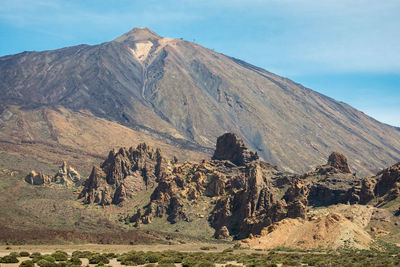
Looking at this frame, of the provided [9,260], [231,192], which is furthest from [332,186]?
[9,260]

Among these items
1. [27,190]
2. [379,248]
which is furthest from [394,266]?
[27,190]

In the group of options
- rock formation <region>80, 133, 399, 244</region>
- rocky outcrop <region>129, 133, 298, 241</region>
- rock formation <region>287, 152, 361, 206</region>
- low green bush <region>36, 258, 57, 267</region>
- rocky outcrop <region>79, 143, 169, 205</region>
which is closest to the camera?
low green bush <region>36, 258, 57, 267</region>

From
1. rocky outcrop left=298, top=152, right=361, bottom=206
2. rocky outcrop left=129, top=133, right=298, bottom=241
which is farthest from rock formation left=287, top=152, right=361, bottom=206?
rocky outcrop left=129, top=133, right=298, bottom=241

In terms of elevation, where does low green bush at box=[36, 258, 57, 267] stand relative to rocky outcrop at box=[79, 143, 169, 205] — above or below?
below

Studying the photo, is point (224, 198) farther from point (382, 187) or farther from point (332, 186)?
point (382, 187)

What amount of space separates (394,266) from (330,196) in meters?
114

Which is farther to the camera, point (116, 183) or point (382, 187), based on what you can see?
point (116, 183)

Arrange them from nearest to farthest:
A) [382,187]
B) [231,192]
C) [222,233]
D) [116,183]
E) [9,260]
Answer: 1. [9,260]
2. [222,233]
3. [382,187]
4. [231,192]
5. [116,183]

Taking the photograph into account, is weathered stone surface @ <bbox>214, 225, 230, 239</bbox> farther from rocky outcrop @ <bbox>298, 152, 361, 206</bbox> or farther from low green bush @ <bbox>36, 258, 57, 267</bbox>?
low green bush @ <bbox>36, 258, 57, 267</bbox>

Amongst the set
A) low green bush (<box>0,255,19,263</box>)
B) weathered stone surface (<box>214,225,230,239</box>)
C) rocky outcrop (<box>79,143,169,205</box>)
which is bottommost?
weathered stone surface (<box>214,225,230,239</box>)

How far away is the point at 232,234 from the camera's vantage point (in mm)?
143625

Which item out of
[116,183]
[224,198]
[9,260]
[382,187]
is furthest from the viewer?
[116,183]

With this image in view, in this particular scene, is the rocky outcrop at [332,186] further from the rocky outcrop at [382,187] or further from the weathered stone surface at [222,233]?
the weathered stone surface at [222,233]

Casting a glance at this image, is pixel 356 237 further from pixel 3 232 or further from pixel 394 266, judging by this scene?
pixel 3 232
